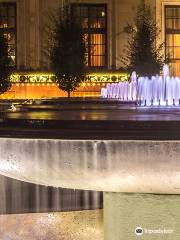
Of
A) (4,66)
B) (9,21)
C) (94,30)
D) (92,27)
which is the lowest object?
(4,66)

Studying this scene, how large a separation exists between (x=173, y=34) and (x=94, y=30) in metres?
4.11

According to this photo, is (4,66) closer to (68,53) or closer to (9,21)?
(68,53)

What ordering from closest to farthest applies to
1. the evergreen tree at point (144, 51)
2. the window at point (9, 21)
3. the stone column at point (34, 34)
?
the evergreen tree at point (144, 51)
the stone column at point (34, 34)
the window at point (9, 21)

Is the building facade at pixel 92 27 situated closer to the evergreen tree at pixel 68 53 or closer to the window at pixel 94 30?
the window at pixel 94 30

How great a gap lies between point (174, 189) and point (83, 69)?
2485cm

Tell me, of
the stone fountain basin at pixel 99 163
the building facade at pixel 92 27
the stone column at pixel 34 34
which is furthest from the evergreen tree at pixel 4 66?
the stone fountain basin at pixel 99 163

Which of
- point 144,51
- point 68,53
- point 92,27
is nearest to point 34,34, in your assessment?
point 92,27

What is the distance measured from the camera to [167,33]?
31406 millimetres

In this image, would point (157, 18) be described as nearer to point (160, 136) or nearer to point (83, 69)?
point (83, 69)

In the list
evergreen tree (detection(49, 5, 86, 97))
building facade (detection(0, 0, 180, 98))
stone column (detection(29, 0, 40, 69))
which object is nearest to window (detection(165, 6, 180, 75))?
building facade (detection(0, 0, 180, 98))

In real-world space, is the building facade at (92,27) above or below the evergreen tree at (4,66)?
above


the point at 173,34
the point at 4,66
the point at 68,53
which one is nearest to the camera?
the point at 68,53

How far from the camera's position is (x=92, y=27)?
3106cm

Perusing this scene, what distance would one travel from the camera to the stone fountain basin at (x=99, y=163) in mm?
2898
